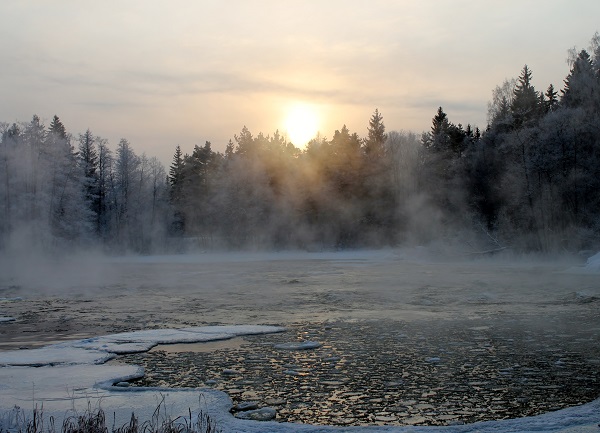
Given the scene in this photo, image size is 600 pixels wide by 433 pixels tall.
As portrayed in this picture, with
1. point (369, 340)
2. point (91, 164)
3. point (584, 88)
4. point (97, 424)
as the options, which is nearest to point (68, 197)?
point (91, 164)

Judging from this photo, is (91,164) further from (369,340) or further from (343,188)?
(369,340)

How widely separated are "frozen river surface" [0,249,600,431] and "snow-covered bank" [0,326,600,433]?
0.07m

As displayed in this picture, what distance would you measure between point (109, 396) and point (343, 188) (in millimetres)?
61084

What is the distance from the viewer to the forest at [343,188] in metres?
44.6

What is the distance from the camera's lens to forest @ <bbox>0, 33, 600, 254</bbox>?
4456 cm

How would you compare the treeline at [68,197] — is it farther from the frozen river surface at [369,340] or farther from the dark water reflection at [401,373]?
the dark water reflection at [401,373]

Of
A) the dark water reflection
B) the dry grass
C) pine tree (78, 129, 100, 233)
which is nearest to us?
the dry grass

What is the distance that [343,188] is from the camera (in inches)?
2724

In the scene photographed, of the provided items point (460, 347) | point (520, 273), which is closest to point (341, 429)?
point (460, 347)

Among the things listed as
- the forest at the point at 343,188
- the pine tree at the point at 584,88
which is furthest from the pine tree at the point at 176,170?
the pine tree at the point at 584,88

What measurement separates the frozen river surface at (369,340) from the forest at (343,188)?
16.4 metres

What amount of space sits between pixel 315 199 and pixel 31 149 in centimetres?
2935

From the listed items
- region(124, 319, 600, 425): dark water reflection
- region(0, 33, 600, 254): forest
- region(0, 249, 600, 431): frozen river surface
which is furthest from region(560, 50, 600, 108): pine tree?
region(124, 319, 600, 425): dark water reflection

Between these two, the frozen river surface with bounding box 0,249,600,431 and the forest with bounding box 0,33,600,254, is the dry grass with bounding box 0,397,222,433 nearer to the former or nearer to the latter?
the frozen river surface with bounding box 0,249,600,431
